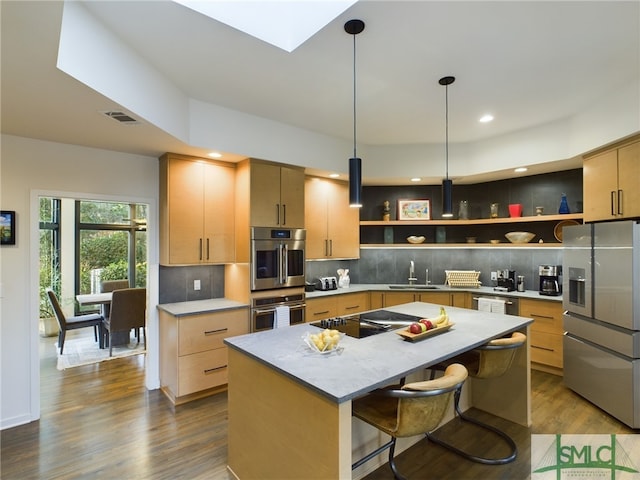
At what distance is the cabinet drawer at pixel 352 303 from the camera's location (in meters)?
4.50

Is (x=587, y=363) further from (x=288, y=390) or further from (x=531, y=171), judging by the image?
(x=288, y=390)

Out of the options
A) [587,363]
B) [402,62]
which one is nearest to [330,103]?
[402,62]

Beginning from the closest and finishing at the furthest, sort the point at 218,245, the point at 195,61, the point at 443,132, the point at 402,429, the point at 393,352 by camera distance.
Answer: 1. the point at 402,429
2. the point at 393,352
3. the point at 195,61
4. the point at 218,245
5. the point at 443,132

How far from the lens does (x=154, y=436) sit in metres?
2.72

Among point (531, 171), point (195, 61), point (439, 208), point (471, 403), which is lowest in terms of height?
point (471, 403)

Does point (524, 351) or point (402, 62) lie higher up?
point (402, 62)

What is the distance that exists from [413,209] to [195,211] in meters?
3.16

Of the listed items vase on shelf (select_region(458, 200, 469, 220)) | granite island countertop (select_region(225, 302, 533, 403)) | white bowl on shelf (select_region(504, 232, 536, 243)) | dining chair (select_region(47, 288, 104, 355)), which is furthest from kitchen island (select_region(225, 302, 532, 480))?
dining chair (select_region(47, 288, 104, 355))

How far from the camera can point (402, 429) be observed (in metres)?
1.72

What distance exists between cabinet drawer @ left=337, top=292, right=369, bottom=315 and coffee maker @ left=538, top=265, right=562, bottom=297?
218 cm

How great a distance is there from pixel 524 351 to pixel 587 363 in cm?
91

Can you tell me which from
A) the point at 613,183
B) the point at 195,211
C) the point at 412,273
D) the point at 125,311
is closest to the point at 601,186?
the point at 613,183

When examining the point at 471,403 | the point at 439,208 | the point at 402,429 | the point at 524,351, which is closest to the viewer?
the point at 402,429

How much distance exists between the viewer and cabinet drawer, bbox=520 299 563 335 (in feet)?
12.6
